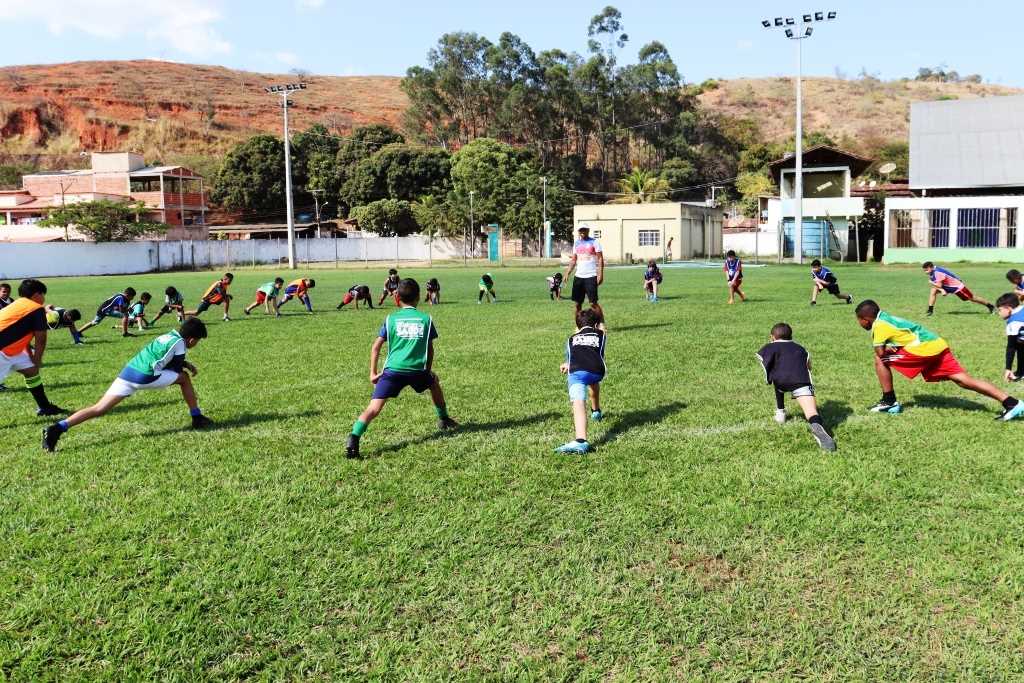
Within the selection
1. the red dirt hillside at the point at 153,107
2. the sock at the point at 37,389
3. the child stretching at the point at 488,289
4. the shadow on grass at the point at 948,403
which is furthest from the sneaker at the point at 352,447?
the red dirt hillside at the point at 153,107

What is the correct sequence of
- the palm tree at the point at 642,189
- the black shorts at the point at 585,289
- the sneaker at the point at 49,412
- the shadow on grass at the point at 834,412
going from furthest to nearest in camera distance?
the palm tree at the point at 642,189
the black shorts at the point at 585,289
the sneaker at the point at 49,412
the shadow on grass at the point at 834,412

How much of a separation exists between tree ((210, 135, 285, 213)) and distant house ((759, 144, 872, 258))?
42.3 meters

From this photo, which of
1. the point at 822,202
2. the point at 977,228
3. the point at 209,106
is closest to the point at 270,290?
the point at 977,228

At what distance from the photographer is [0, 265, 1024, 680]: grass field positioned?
144 inches

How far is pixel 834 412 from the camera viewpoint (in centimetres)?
794

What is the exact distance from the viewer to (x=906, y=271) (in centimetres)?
3506

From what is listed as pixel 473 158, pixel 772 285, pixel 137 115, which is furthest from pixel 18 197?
pixel 772 285

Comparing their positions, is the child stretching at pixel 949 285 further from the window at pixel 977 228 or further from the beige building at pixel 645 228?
the beige building at pixel 645 228

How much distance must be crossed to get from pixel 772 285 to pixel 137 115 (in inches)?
4268

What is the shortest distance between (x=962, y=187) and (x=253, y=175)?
54674 mm

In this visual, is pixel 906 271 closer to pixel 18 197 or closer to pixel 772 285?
pixel 772 285

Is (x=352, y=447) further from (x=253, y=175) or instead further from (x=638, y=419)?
(x=253, y=175)

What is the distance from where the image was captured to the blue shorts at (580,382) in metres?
6.81

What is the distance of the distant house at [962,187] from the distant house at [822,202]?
3.93m
